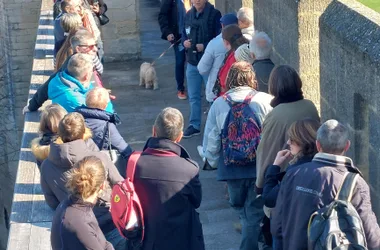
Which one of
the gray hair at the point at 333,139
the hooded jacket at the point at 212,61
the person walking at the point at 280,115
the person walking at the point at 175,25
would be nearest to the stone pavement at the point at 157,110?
the person walking at the point at 175,25

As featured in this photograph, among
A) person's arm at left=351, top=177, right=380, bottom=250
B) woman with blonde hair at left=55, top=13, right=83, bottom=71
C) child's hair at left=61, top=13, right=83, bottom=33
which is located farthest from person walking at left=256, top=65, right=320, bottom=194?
child's hair at left=61, top=13, right=83, bottom=33

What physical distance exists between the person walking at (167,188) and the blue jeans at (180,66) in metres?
5.56

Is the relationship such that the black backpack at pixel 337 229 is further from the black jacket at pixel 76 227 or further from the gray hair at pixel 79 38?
the gray hair at pixel 79 38

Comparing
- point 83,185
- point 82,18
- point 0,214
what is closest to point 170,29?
point 82,18

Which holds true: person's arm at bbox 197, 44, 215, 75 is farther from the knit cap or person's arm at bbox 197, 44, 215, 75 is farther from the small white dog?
the small white dog

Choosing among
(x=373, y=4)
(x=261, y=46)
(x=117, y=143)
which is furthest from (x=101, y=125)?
(x=373, y=4)

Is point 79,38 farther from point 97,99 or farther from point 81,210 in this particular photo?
point 81,210

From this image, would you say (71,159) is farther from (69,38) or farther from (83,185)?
(69,38)

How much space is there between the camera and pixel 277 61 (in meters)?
8.91

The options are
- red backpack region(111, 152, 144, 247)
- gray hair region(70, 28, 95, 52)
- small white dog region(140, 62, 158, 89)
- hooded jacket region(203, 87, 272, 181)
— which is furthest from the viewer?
small white dog region(140, 62, 158, 89)

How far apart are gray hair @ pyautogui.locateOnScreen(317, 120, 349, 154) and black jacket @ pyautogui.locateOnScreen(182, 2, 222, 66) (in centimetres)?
526

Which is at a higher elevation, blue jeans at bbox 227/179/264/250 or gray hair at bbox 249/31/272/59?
gray hair at bbox 249/31/272/59

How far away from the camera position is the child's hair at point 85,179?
5332 mm

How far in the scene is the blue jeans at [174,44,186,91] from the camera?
11.5 meters
